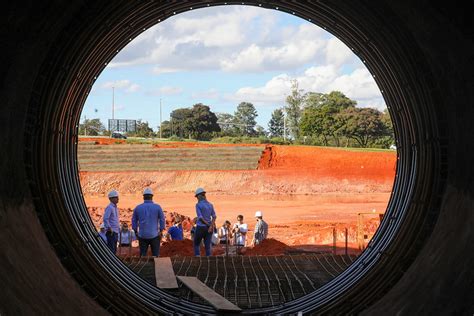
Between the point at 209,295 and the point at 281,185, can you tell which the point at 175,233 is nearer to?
the point at 209,295


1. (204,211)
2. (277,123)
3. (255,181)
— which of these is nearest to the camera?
(204,211)

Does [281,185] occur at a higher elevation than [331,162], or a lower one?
lower

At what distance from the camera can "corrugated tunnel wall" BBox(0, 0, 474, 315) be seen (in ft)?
20.4

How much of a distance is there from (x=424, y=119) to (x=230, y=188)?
139ft

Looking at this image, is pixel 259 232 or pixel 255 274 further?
pixel 259 232

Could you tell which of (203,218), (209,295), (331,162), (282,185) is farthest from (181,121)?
(209,295)

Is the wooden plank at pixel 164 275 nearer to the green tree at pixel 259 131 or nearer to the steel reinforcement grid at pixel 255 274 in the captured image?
the steel reinforcement grid at pixel 255 274

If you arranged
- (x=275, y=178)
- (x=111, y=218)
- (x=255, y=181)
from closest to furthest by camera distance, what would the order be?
1. (x=111, y=218)
2. (x=255, y=181)
3. (x=275, y=178)

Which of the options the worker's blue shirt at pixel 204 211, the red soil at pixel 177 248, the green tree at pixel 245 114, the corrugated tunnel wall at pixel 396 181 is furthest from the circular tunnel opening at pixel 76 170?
the green tree at pixel 245 114

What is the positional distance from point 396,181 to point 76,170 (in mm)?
3772

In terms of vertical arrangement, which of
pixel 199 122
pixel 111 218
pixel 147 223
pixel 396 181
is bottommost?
pixel 147 223

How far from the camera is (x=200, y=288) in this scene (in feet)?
34.9

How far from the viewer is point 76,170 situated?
9.73m

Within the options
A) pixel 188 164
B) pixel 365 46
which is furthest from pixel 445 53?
pixel 188 164
